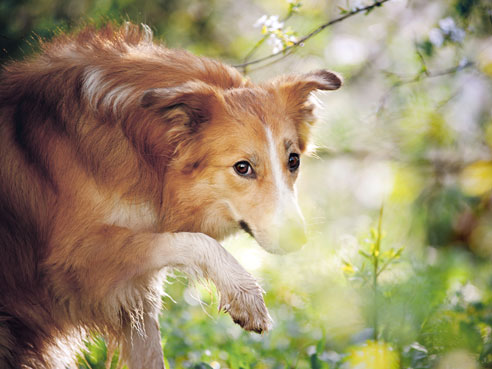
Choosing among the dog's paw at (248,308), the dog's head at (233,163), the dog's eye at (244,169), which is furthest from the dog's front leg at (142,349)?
the dog's eye at (244,169)

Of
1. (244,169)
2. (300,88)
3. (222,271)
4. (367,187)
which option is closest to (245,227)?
(244,169)

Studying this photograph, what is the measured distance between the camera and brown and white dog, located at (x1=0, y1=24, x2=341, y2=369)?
269cm

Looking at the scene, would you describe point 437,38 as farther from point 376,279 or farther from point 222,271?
point 222,271

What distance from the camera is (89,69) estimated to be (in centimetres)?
287

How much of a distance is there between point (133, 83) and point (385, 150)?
321 centimetres

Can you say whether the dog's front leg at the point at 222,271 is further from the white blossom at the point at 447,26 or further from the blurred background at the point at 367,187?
the white blossom at the point at 447,26

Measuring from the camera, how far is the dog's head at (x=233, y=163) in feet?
9.00

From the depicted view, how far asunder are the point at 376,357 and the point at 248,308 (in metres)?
0.63

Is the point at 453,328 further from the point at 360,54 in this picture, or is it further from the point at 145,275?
the point at 360,54

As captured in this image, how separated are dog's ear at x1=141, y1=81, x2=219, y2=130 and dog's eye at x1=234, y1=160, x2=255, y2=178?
0.31 m

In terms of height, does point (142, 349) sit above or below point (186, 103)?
below

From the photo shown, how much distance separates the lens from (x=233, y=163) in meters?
2.84

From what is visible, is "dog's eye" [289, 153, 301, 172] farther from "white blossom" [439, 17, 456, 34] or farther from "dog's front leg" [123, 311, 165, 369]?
"white blossom" [439, 17, 456, 34]

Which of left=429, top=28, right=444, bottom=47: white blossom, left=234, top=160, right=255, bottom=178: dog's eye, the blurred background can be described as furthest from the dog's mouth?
left=429, top=28, right=444, bottom=47: white blossom
